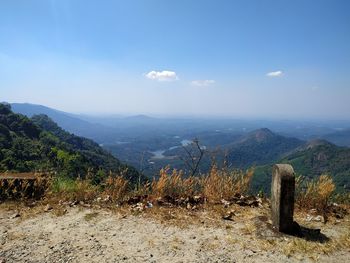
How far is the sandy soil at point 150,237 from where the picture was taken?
13.2 ft

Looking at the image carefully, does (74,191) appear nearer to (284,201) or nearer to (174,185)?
(174,185)

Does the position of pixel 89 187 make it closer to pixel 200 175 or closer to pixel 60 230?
pixel 60 230

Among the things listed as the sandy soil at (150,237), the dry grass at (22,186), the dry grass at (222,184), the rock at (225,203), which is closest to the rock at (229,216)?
the sandy soil at (150,237)

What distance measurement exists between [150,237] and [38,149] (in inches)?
2283

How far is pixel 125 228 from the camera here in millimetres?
4988

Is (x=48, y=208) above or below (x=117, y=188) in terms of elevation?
below

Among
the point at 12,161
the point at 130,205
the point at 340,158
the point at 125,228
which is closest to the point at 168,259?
the point at 125,228

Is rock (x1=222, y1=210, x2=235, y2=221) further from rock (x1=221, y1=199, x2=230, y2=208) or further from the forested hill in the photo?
the forested hill

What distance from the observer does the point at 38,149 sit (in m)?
56.7

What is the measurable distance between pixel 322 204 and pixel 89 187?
4.92 m

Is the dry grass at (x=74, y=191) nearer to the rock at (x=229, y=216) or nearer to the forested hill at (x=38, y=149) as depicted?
the forested hill at (x=38, y=149)

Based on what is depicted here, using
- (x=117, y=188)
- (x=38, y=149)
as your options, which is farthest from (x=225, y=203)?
(x=38, y=149)

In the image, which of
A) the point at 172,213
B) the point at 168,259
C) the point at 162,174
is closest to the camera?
the point at 168,259

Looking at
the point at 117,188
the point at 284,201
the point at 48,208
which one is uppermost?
the point at 284,201
